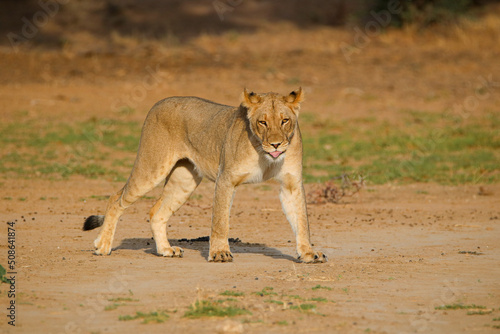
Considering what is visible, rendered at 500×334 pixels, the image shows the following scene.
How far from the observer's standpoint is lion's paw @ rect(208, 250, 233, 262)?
6.76 m

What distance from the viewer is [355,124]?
53.5 ft

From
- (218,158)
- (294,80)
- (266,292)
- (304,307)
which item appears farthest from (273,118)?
(294,80)

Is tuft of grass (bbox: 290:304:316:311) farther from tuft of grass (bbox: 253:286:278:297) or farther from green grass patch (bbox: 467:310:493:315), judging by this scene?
green grass patch (bbox: 467:310:493:315)

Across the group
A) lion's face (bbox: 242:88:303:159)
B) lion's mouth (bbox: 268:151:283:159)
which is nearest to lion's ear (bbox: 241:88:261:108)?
lion's face (bbox: 242:88:303:159)

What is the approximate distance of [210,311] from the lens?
16.6 ft

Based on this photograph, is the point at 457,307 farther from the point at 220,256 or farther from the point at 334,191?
the point at 334,191

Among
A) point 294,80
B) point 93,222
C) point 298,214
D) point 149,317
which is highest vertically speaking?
point 294,80

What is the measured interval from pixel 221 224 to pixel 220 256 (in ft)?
0.88

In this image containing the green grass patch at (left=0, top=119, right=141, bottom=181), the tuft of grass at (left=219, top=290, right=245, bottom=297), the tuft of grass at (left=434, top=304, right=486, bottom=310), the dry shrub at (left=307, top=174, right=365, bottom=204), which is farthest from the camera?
the green grass patch at (left=0, top=119, right=141, bottom=181)

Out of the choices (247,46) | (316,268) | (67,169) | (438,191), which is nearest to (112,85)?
(247,46)

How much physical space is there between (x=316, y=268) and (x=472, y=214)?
3.94 metres

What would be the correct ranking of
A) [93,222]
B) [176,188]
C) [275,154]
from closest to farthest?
[275,154] < [93,222] < [176,188]

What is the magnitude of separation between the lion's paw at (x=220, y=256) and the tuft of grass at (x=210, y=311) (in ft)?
5.02

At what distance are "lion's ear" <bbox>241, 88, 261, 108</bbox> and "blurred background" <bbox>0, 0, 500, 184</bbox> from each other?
18.0 feet
